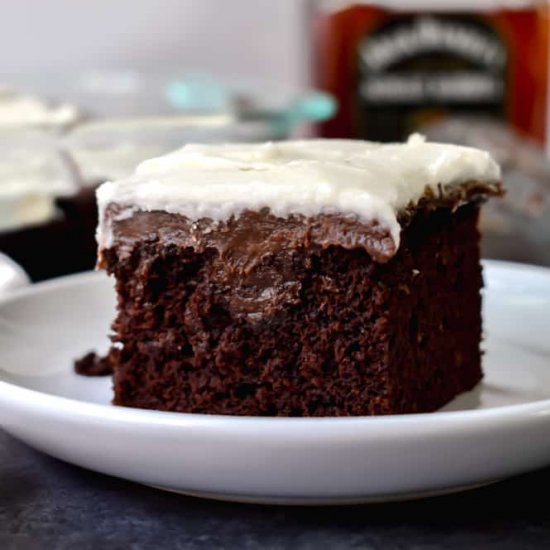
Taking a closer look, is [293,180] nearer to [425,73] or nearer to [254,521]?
[254,521]

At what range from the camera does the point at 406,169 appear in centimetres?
105

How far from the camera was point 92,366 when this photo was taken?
48.5 inches

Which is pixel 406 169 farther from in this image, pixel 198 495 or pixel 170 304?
pixel 198 495

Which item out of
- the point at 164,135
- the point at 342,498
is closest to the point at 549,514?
the point at 342,498

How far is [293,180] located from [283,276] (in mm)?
92

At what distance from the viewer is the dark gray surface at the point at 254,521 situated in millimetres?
805

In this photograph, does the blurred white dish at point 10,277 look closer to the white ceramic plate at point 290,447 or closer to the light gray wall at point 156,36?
the white ceramic plate at point 290,447

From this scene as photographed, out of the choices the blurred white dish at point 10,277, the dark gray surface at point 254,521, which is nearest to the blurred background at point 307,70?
the blurred white dish at point 10,277

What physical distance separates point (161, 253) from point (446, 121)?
1871 mm

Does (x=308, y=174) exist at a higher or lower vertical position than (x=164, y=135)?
higher

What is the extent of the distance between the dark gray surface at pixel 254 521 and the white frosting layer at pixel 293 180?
0.23m

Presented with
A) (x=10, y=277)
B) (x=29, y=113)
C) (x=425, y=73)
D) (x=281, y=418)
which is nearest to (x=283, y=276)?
(x=281, y=418)

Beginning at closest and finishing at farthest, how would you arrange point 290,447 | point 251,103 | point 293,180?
1. point 290,447
2. point 293,180
3. point 251,103

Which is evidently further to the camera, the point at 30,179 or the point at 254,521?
the point at 30,179
